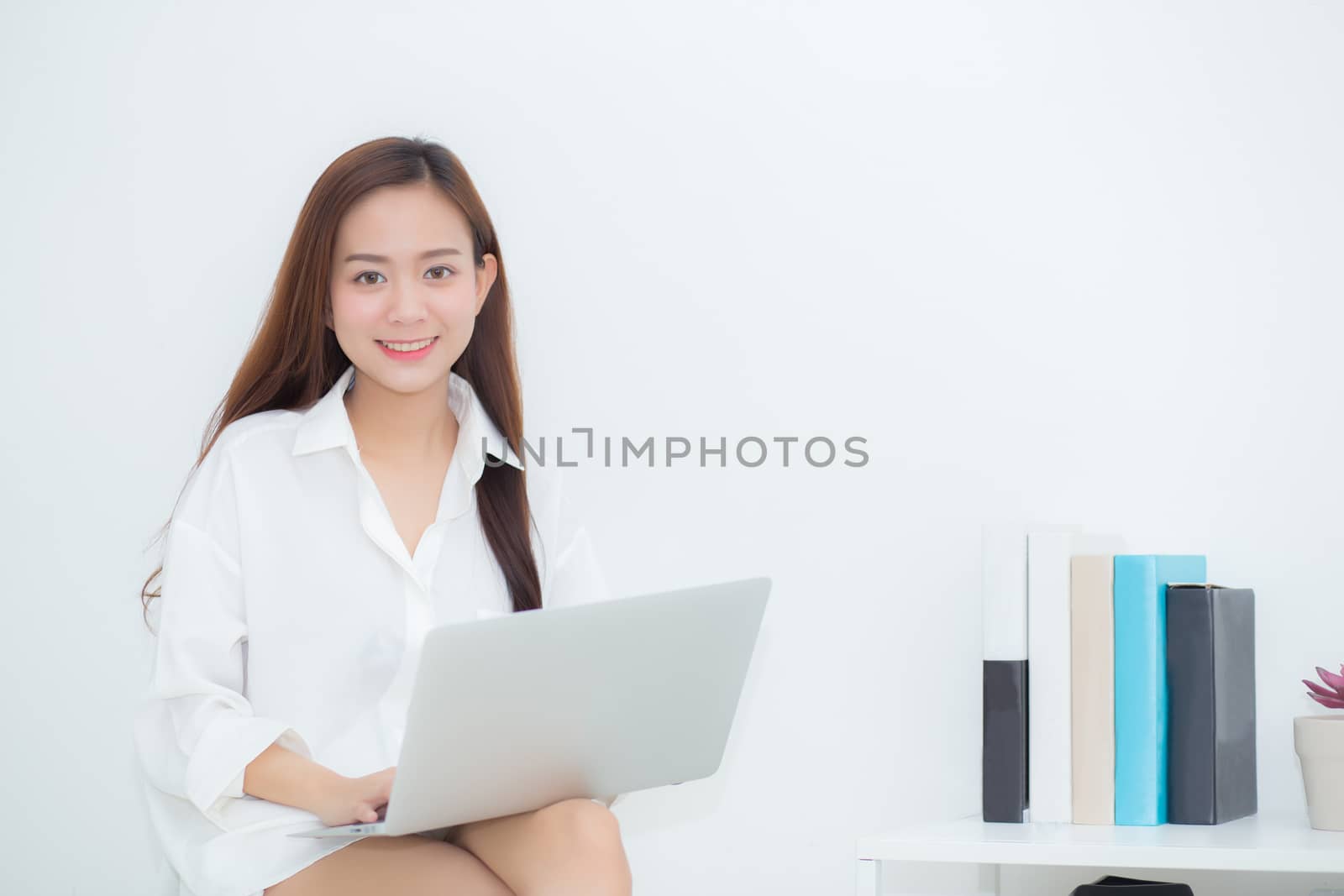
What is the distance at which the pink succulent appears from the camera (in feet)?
5.23

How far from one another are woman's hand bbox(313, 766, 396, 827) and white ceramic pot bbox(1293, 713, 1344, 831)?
1.09 metres

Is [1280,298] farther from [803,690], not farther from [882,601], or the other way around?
[803,690]

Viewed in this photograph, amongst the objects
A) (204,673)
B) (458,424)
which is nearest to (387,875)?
(204,673)

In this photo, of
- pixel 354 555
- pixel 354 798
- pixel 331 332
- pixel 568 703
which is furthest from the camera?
pixel 331 332

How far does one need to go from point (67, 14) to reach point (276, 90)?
338 mm

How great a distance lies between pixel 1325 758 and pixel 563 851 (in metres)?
0.93

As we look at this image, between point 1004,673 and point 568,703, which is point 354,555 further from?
point 1004,673

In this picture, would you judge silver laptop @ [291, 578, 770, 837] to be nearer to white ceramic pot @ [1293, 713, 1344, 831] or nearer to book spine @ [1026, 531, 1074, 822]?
book spine @ [1026, 531, 1074, 822]

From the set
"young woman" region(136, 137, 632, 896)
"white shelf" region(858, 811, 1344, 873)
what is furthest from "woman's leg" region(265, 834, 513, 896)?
"white shelf" region(858, 811, 1344, 873)

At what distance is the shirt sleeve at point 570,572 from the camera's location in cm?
170

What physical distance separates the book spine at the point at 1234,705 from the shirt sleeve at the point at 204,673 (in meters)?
1.08

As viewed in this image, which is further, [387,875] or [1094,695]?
[1094,695]

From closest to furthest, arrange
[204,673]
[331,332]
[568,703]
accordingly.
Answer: [568,703] → [204,673] → [331,332]

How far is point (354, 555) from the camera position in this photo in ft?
5.11
